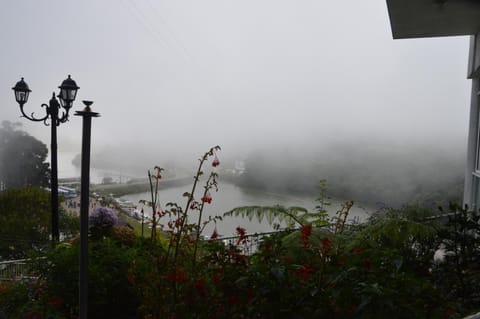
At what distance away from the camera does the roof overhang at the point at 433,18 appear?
7.63 feet

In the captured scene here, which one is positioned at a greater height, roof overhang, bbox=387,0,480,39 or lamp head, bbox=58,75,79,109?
roof overhang, bbox=387,0,480,39

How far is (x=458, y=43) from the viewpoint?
6102 millimetres

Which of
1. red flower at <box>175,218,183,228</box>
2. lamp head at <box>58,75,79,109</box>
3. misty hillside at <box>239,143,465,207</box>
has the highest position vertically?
lamp head at <box>58,75,79,109</box>

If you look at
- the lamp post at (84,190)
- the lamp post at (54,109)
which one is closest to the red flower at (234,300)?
the lamp post at (84,190)

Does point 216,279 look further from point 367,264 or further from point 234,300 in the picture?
point 367,264

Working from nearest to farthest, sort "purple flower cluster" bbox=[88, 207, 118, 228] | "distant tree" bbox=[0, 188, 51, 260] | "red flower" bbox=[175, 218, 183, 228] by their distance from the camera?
"red flower" bbox=[175, 218, 183, 228] < "purple flower cluster" bbox=[88, 207, 118, 228] < "distant tree" bbox=[0, 188, 51, 260]

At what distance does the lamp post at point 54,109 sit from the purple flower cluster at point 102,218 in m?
1.47

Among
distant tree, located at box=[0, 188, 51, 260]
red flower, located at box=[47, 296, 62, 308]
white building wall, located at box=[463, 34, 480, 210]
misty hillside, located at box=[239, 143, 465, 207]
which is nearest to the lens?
red flower, located at box=[47, 296, 62, 308]

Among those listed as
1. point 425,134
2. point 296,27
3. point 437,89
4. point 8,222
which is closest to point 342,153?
point 425,134

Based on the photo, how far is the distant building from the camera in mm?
2354

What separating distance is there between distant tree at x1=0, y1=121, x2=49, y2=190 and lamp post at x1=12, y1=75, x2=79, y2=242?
4.74 m

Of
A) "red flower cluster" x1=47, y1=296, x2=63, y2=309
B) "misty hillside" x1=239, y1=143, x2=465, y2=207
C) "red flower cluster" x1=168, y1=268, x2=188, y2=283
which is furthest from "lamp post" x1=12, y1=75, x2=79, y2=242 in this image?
"red flower cluster" x1=168, y1=268, x2=188, y2=283

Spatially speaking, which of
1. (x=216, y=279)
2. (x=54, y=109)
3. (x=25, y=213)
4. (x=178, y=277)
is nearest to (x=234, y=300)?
→ (x=216, y=279)

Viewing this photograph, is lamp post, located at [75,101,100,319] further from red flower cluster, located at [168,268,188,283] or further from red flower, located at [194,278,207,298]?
red flower, located at [194,278,207,298]
